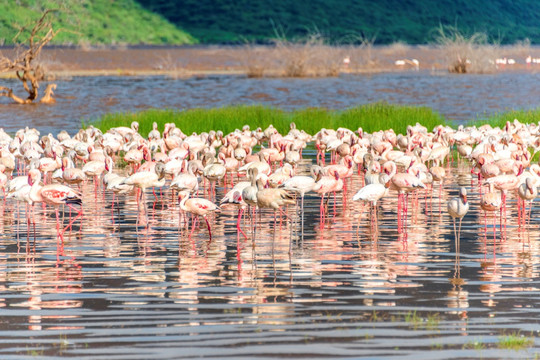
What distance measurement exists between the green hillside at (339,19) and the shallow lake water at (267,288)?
124m

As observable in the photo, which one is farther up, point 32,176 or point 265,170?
point 265,170

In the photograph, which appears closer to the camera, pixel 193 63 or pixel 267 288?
pixel 267 288

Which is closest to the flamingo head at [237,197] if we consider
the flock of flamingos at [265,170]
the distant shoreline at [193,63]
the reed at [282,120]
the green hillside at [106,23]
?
the flock of flamingos at [265,170]

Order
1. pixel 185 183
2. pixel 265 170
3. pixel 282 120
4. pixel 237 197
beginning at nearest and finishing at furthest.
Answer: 1. pixel 237 197
2. pixel 185 183
3. pixel 265 170
4. pixel 282 120

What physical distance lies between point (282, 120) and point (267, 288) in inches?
818

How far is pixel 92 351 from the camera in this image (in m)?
8.40

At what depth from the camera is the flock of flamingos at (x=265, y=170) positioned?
14141mm

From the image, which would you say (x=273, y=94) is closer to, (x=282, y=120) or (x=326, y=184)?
(x=282, y=120)

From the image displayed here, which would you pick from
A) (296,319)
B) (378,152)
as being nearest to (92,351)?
(296,319)

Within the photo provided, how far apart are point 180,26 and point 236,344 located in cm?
13852

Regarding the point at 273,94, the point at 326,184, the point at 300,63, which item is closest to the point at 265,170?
the point at 326,184

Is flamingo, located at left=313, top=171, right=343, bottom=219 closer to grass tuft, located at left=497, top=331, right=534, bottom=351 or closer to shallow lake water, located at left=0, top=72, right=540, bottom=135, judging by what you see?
grass tuft, located at left=497, top=331, right=534, bottom=351

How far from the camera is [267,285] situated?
1082cm

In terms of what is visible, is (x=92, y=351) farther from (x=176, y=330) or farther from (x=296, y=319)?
(x=296, y=319)
